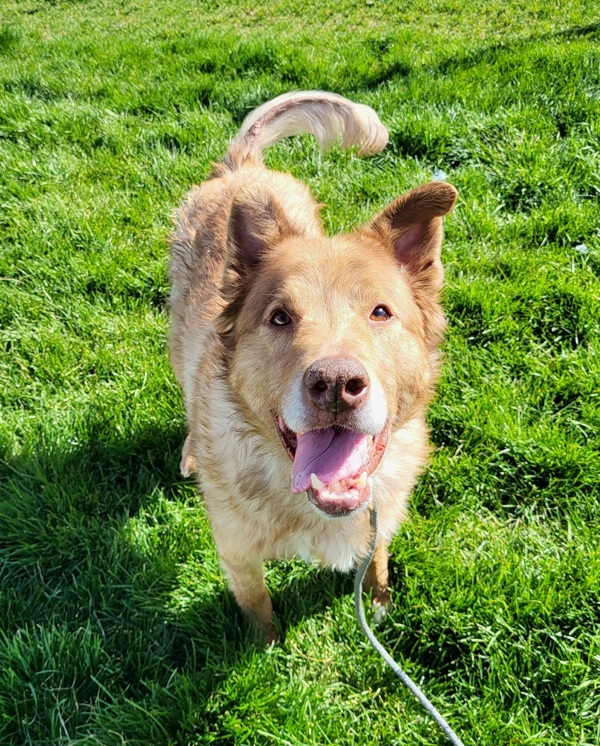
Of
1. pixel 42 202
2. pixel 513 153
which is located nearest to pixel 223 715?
pixel 42 202

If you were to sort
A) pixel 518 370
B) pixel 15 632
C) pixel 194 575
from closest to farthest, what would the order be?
pixel 15 632, pixel 194 575, pixel 518 370

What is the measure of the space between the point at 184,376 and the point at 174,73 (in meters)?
4.57

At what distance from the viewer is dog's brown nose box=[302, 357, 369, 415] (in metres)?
1.77

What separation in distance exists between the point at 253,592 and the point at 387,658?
2.03 ft

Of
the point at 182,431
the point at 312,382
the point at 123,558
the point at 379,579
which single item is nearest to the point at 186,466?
the point at 182,431

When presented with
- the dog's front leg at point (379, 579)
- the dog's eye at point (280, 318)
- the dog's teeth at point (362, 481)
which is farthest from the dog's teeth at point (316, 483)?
the dog's front leg at point (379, 579)

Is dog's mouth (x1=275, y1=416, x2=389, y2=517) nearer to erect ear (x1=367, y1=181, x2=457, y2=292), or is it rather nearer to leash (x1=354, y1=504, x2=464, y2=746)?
leash (x1=354, y1=504, x2=464, y2=746)

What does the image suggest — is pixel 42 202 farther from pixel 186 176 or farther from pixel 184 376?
pixel 184 376

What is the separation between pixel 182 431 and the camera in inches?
138

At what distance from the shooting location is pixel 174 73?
255 inches

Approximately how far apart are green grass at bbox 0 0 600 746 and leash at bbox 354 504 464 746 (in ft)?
0.37

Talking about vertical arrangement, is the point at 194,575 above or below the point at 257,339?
below

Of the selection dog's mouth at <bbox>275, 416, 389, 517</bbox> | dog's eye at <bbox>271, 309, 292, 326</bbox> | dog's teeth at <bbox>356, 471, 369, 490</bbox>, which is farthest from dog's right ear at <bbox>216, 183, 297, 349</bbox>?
dog's teeth at <bbox>356, 471, 369, 490</bbox>

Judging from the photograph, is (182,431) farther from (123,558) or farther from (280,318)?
(280,318)
